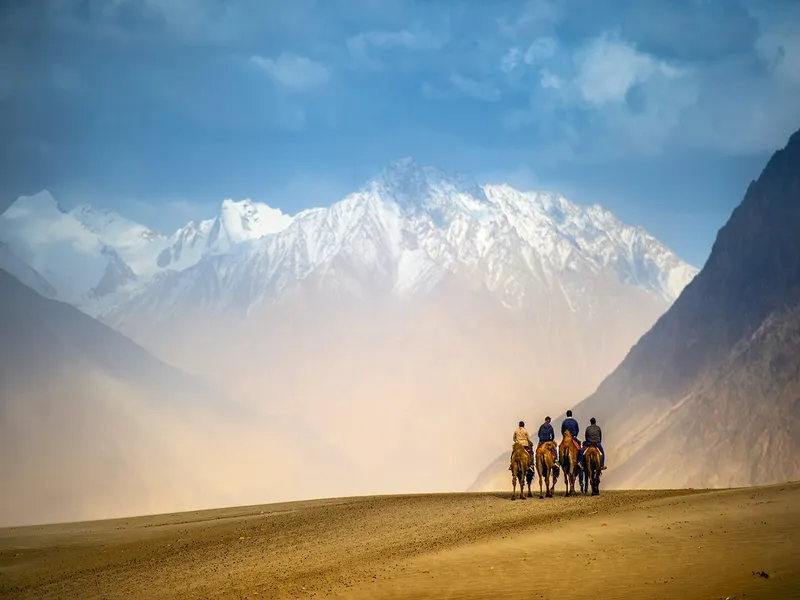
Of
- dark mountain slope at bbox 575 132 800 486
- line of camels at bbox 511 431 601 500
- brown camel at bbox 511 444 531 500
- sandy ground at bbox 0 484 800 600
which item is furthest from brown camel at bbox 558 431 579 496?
dark mountain slope at bbox 575 132 800 486

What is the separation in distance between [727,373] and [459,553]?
128516 mm

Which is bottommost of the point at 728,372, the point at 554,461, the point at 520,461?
the point at 554,461

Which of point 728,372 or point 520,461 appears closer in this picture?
point 520,461

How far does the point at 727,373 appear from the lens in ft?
504

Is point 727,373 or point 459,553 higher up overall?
point 727,373

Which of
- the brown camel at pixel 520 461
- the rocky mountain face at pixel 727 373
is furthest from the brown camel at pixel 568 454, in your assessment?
the rocky mountain face at pixel 727 373

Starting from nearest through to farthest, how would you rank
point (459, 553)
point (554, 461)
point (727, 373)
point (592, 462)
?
1. point (459, 553)
2. point (554, 461)
3. point (592, 462)
4. point (727, 373)

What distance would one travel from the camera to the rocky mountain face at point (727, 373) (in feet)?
460

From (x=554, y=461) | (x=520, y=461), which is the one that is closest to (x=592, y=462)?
(x=554, y=461)

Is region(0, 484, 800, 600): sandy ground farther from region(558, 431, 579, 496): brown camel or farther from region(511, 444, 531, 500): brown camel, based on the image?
region(558, 431, 579, 496): brown camel

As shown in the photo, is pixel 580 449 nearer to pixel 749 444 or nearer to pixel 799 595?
pixel 799 595

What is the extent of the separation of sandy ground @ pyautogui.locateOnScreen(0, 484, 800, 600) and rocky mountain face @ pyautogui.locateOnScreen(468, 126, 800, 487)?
98751 mm

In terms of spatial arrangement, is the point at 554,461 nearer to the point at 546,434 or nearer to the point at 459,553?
the point at 546,434

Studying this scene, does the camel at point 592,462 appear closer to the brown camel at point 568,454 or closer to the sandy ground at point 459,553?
the brown camel at point 568,454
